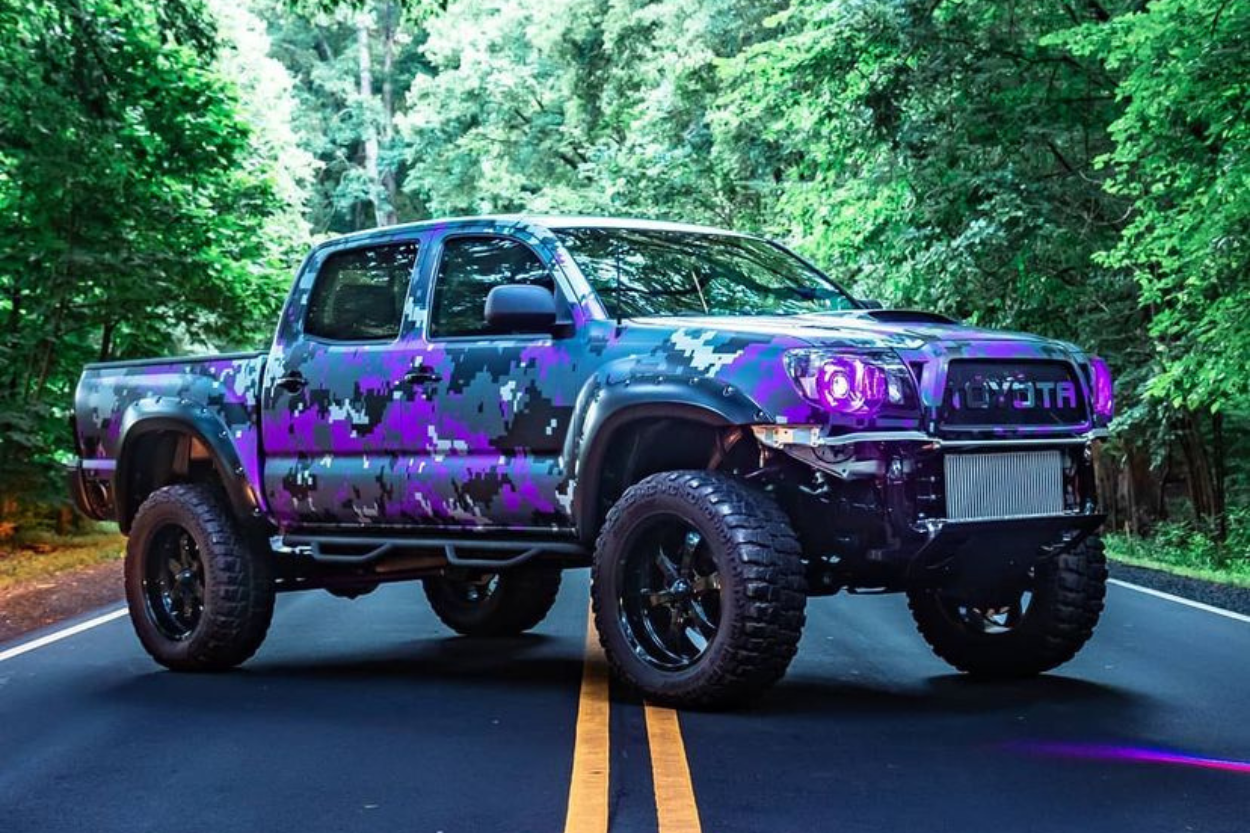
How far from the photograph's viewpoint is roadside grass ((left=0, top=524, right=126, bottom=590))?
1925cm

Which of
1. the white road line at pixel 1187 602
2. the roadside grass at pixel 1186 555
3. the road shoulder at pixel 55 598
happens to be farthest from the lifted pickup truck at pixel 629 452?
the roadside grass at pixel 1186 555

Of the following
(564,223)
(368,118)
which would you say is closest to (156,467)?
(564,223)

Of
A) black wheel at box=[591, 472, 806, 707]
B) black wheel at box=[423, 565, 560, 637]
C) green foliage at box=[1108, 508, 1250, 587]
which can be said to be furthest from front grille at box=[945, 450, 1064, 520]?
green foliage at box=[1108, 508, 1250, 587]

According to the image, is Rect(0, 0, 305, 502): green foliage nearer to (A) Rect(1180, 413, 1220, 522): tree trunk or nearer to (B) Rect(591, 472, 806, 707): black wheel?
(B) Rect(591, 472, 806, 707): black wheel

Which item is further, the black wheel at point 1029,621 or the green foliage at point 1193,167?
the green foliage at point 1193,167

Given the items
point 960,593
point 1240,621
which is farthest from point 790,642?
point 1240,621

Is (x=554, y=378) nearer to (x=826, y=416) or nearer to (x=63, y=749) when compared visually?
(x=826, y=416)

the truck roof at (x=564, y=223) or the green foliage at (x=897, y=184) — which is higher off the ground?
the green foliage at (x=897, y=184)

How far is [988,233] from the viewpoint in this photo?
890 inches

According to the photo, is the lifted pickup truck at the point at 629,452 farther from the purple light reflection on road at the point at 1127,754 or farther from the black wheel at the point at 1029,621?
the purple light reflection on road at the point at 1127,754

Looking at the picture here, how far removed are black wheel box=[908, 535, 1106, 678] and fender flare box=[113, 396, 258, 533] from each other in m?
3.81

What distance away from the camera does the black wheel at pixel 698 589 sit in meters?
7.59

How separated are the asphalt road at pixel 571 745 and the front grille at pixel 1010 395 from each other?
1298mm

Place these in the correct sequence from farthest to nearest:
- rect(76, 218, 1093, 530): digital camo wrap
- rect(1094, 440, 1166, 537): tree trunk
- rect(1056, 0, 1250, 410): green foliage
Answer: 1. rect(1094, 440, 1166, 537): tree trunk
2. rect(1056, 0, 1250, 410): green foliage
3. rect(76, 218, 1093, 530): digital camo wrap
